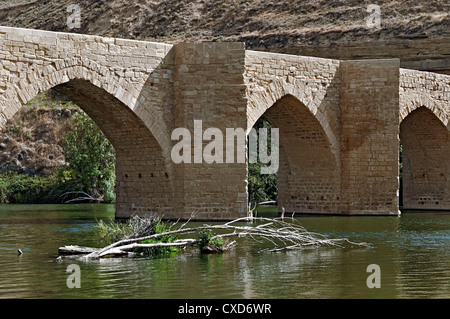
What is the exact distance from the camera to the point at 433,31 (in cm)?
2962

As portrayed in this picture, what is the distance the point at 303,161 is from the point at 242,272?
10.7m

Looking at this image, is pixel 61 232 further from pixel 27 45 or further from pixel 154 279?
pixel 154 279

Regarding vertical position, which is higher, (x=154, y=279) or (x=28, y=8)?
(x=28, y=8)

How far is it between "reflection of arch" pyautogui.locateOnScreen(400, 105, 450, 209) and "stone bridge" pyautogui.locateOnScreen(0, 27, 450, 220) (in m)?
0.13

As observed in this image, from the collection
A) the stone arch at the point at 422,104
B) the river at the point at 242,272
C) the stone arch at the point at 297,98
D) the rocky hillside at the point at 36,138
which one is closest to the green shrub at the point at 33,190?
the rocky hillside at the point at 36,138

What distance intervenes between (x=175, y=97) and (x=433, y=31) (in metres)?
16.2

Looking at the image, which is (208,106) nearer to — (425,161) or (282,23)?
(425,161)

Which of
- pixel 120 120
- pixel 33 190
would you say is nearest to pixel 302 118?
pixel 120 120

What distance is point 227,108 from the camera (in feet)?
53.4

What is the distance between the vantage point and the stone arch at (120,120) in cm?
1420

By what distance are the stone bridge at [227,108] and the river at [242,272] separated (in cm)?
291

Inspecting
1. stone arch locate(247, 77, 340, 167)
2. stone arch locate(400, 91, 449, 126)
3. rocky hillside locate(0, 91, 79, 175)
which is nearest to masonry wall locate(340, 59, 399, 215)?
stone arch locate(247, 77, 340, 167)

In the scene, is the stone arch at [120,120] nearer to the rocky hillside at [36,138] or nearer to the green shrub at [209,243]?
the green shrub at [209,243]
